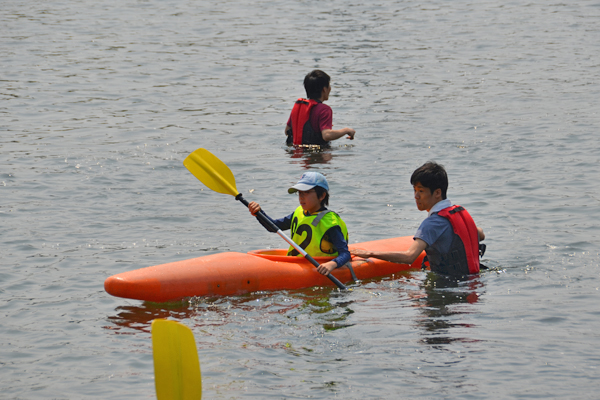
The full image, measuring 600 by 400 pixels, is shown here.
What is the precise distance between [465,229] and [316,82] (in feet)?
14.4

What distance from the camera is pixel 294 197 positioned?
322 inches

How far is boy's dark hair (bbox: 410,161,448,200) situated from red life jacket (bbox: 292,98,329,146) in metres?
4.36

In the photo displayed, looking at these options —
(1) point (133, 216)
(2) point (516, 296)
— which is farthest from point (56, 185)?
(2) point (516, 296)

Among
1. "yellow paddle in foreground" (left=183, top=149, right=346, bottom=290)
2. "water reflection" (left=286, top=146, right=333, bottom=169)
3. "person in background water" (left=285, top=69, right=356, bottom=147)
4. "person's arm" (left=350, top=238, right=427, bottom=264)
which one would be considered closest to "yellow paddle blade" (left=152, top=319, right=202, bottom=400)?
"person's arm" (left=350, top=238, right=427, bottom=264)

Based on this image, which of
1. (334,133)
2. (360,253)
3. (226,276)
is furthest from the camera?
(334,133)

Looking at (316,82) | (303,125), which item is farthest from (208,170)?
(303,125)

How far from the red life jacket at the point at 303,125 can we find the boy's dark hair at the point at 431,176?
4.36 meters

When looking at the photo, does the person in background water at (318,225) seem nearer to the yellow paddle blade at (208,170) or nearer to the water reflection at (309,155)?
the yellow paddle blade at (208,170)

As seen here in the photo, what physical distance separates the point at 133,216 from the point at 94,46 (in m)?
10.8

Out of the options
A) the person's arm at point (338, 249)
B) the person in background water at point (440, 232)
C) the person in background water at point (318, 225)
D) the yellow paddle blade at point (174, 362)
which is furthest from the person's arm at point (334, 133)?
the yellow paddle blade at point (174, 362)

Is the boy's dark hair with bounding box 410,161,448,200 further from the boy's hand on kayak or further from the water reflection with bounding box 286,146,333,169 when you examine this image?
the water reflection with bounding box 286,146,333,169

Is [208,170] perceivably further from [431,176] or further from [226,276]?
[431,176]

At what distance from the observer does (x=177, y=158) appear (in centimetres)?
976

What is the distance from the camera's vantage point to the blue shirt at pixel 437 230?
5.38 m
